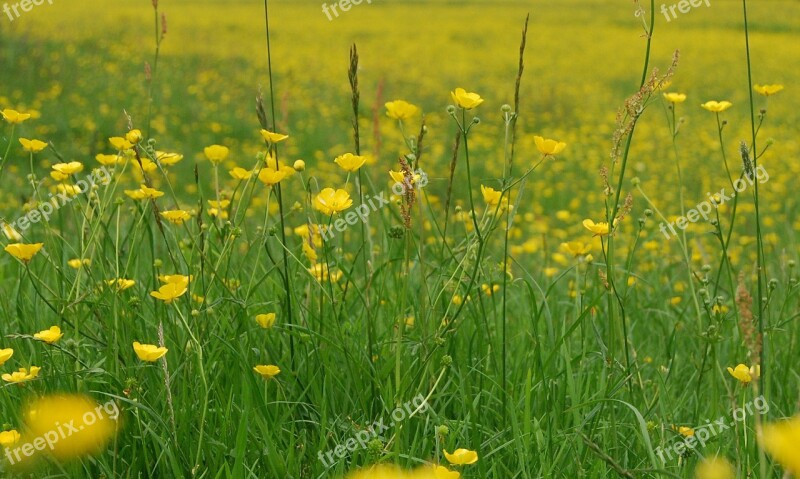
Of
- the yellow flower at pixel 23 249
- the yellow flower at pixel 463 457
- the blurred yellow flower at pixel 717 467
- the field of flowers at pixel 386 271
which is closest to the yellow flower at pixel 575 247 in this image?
the field of flowers at pixel 386 271

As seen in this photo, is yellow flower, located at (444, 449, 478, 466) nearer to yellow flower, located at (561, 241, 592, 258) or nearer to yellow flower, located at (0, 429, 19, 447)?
yellow flower, located at (0, 429, 19, 447)

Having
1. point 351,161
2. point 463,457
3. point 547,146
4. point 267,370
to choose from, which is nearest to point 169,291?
point 267,370

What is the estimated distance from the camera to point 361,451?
1519 millimetres

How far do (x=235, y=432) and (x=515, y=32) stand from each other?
17.2 metres

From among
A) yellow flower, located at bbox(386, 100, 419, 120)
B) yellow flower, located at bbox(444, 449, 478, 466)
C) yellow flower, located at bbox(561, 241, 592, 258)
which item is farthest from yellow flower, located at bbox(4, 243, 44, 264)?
yellow flower, located at bbox(561, 241, 592, 258)

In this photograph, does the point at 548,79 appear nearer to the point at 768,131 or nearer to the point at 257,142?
the point at 768,131

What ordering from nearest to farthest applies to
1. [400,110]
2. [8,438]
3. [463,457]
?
[463,457]
[8,438]
[400,110]

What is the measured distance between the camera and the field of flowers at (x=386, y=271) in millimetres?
1515

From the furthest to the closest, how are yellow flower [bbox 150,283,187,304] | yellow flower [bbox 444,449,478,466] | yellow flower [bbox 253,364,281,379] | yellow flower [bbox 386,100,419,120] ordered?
yellow flower [bbox 386,100,419,120], yellow flower [bbox 253,364,281,379], yellow flower [bbox 150,283,187,304], yellow flower [bbox 444,449,478,466]

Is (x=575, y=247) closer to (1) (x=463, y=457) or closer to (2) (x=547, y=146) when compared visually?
(2) (x=547, y=146)

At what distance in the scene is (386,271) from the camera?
192 cm

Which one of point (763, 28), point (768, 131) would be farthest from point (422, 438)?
point (763, 28)

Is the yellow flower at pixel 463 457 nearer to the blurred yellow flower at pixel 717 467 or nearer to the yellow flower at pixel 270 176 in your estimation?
the blurred yellow flower at pixel 717 467

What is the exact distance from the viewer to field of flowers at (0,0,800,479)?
4.97ft
